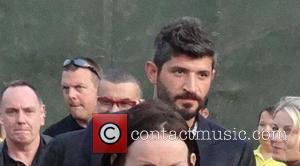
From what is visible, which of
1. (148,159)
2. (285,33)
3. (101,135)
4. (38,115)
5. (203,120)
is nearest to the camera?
(148,159)

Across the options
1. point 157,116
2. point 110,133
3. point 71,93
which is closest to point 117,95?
point 71,93

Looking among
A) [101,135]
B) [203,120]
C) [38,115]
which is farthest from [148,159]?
[38,115]

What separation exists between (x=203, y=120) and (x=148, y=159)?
4.71ft

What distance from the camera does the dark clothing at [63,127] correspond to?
20.6 feet

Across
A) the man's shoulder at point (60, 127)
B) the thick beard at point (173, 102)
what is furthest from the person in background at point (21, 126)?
the thick beard at point (173, 102)

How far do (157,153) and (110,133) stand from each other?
34cm

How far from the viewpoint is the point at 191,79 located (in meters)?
4.09

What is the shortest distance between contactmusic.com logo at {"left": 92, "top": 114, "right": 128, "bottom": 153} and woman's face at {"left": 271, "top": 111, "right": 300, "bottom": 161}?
2.37m

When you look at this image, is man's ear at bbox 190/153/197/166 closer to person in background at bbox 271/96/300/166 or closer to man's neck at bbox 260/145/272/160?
person in background at bbox 271/96/300/166

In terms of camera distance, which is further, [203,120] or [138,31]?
[138,31]

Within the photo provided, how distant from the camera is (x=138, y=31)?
28.2 ft

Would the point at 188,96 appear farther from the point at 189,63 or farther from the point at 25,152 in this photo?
the point at 25,152

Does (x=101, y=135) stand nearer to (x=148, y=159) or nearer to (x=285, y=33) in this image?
(x=148, y=159)

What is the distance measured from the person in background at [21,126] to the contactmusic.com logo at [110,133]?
91.7 inches
